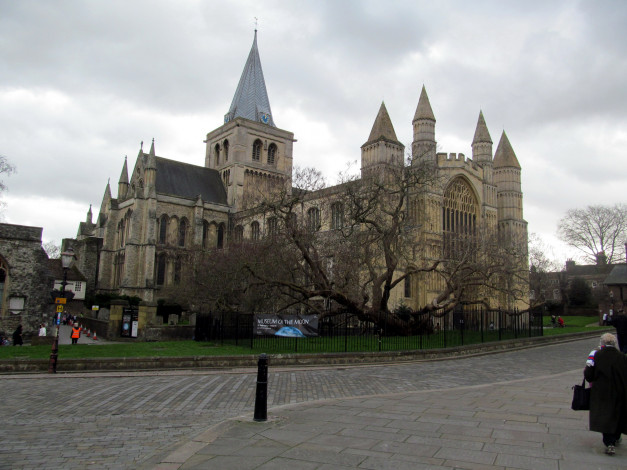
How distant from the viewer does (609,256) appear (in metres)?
61.5

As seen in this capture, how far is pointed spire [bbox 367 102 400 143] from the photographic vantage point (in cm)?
4503

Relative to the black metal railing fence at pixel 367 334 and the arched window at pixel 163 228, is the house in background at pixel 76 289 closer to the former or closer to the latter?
the arched window at pixel 163 228

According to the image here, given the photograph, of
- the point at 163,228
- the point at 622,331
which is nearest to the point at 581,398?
the point at 622,331

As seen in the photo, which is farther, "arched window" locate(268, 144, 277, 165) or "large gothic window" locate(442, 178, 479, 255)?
"arched window" locate(268, 144, 277, 165)

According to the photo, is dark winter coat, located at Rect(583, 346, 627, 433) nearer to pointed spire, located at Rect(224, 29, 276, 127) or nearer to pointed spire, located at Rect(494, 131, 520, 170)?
pointed spire, located at Rect(494, 131, 520, 170)

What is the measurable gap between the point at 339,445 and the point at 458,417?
2523 millimetres

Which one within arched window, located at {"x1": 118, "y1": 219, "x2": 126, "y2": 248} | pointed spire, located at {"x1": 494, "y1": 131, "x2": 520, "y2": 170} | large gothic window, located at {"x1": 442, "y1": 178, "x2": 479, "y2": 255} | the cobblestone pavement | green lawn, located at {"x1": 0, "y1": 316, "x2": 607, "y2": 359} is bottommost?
the cobblestone pavement

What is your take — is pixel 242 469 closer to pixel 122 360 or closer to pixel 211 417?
pixel 211 417

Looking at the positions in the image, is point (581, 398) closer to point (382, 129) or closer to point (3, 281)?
point (3, 281)

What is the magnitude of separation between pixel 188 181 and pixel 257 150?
35.6 ft

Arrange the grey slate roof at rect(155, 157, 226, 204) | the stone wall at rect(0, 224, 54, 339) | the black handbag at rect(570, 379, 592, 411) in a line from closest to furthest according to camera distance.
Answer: the black handbag at rect(570, 379, 592, 411) < the stone wall at rect(0, 224, 54, 339) < the grey slate roof at rect(155, 157, 226, 204)

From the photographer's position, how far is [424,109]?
160 feet

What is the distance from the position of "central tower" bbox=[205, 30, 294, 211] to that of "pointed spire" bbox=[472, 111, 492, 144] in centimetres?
2238

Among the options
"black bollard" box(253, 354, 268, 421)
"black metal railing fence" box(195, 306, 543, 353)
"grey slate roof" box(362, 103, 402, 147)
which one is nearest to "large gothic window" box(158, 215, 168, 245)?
"grey slate roof" box(362, 103, 402, 147)
